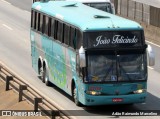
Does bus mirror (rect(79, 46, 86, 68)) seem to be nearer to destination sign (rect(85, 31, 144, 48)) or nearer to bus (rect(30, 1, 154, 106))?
bus (rect(30, 1, 154, 106))

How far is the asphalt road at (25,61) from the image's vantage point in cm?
2213

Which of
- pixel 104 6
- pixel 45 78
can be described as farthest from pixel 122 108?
pixel 104 6

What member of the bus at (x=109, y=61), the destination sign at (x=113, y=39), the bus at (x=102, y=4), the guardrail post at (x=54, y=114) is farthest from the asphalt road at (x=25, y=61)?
the bus at (x=102, y=4)

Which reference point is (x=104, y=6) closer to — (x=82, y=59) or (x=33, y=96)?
(x=33, y=96)

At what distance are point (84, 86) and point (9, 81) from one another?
493cm

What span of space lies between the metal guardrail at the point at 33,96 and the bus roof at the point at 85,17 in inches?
110

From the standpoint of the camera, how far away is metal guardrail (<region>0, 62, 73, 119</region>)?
17.8 metres

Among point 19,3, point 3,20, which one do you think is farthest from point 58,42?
point 19,3

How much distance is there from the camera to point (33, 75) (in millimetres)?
29031

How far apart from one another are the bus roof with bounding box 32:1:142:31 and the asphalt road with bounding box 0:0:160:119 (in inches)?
115

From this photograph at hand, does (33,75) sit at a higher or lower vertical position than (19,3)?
higher

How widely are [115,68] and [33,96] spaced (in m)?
2.95

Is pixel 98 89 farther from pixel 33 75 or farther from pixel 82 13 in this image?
pixel 33 75

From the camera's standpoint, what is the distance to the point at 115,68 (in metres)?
20.6
